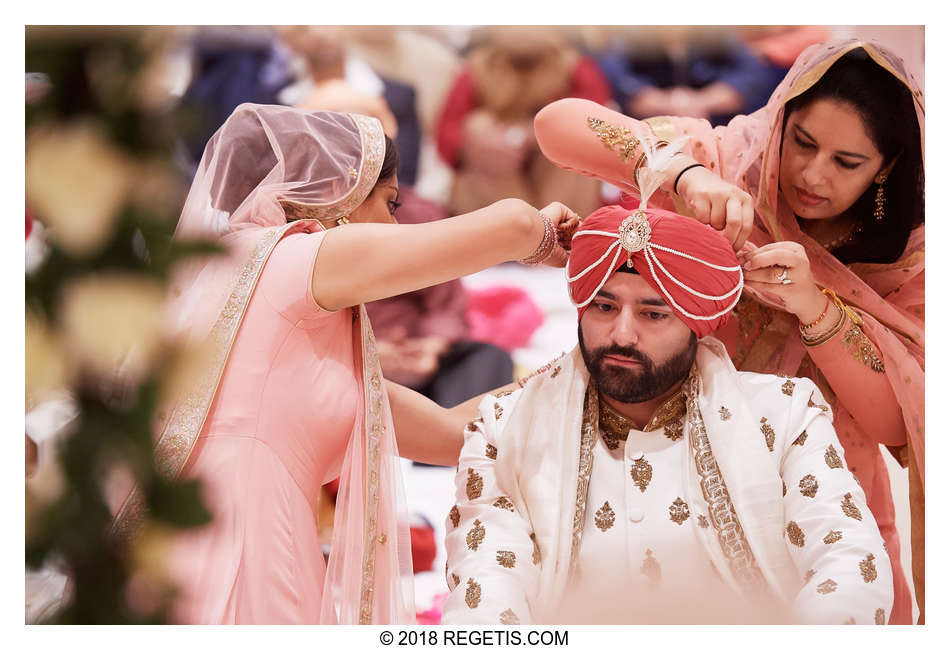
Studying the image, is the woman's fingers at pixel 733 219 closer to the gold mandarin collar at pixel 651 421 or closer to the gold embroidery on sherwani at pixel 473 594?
the gold mandarin collar at pixel 651 421

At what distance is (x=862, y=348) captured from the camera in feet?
8.43

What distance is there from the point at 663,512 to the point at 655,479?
8cm

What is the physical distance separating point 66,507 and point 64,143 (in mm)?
241

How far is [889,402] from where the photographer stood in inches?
103

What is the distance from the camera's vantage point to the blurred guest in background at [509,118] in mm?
2686

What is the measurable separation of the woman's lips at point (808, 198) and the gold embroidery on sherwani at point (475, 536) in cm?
118

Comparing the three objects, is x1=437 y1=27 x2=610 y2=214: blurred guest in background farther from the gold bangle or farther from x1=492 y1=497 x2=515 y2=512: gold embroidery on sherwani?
x1=492 y1=497 x2=515 y2=512: gold embroidery on sherwani

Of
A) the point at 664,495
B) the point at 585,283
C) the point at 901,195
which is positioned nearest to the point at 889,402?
the point at 901,195

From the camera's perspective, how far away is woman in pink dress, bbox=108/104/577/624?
7.58 feet

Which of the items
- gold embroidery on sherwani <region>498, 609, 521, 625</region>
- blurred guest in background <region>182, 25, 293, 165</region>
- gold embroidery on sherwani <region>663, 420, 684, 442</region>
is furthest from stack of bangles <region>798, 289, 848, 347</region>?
blurred guest in background <region>182, 25, 293, 165</region>

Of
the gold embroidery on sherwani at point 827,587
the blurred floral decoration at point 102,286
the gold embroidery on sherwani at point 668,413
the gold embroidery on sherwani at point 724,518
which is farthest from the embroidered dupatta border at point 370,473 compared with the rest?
the blurred floral decoration at point 102,286

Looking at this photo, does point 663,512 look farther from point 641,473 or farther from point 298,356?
point 298,356

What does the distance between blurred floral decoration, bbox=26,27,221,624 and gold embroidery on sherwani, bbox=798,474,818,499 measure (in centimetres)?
179

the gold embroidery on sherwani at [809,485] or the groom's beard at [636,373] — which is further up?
the groom's beard at [636,373]
